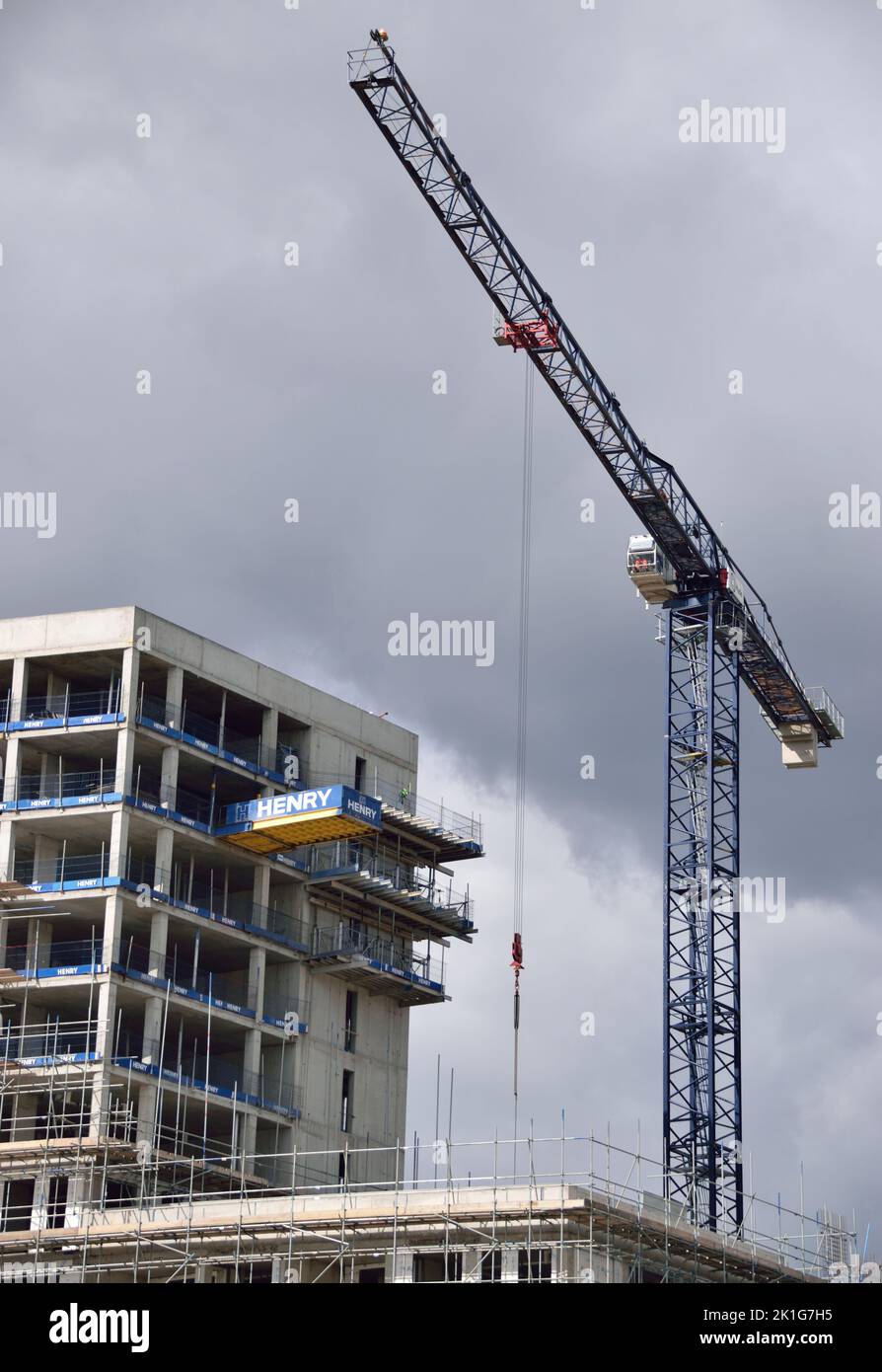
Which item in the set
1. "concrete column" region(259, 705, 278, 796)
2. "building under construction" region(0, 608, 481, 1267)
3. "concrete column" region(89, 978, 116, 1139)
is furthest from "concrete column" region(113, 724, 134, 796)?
"concrete column" region(259, 705, 278, 796)

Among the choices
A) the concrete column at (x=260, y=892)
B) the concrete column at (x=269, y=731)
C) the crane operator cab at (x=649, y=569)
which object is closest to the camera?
the concrete column at (x=260, y=892)

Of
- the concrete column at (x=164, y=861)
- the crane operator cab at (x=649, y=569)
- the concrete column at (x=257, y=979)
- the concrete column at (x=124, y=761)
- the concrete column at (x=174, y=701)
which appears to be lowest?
the concrete column at (x=257, y=979)

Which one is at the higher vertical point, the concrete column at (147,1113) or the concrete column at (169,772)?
the concrete column at (169,772)

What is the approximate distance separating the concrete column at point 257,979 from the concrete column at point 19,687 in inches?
459

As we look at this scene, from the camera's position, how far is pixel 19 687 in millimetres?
77062

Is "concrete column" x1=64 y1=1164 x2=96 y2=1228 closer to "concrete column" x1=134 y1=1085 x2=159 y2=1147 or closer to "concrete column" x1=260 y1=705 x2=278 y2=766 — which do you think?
"concrete column" x1=134 y1=1085 x2=159 y2=1147

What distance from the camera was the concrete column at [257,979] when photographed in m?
79.3

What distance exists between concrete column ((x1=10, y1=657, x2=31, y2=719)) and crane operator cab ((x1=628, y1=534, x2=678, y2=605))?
25.2 meters

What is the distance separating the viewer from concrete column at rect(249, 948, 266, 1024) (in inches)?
3123

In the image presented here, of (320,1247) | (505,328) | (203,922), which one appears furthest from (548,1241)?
(505,328)

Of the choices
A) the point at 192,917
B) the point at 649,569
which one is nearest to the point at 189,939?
the point at 192,917

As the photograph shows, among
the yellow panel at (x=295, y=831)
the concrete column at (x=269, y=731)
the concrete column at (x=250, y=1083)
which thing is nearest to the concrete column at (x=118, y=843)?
the yellow panel at (x=295, y=831)

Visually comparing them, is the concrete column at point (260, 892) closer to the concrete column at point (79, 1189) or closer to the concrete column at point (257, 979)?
the concrete column at point (257, 979)
